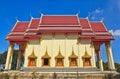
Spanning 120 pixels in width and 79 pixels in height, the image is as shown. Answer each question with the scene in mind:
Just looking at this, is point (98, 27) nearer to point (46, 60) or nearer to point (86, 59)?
point (86, 59)

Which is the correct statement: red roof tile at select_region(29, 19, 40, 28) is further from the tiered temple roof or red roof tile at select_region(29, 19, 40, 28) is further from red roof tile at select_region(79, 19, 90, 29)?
red roof tile at select_region(79, 19, 90, 29)

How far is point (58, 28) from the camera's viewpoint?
3566 cm

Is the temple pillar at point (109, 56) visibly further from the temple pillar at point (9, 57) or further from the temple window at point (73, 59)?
the temple pillar at point (9, 57)

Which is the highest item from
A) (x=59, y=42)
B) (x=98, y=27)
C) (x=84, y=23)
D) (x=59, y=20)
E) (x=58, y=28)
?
(x=59, y=20)

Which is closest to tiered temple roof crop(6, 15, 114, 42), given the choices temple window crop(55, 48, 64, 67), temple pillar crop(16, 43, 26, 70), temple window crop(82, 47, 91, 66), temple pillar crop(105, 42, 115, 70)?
temple pillar crop(105, 42, 115, 70)

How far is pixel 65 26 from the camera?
35.9 metres

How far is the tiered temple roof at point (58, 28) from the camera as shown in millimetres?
35312

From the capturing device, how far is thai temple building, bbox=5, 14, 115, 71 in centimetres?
3419

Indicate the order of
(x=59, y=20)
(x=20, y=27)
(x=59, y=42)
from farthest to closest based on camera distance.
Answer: (x=20, y=27) < (x=59, y=20) < (x=59, y=42)

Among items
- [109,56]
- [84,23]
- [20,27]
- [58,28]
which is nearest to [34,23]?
[20,27]

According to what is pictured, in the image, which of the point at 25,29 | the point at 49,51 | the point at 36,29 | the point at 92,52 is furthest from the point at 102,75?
the point at 25,29

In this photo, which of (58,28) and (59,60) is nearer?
(59,60)

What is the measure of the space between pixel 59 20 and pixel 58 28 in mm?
2413

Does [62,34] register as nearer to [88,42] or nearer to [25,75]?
[88,42]
